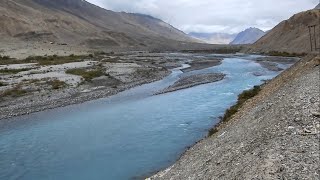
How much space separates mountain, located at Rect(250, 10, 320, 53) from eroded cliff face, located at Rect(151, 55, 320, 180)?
93839 millimetres

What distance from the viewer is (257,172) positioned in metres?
12.6

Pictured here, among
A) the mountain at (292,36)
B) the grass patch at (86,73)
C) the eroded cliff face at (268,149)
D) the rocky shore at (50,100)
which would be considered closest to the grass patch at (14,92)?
the rocky shore at (50,100)

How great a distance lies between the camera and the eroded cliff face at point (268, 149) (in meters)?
12.5

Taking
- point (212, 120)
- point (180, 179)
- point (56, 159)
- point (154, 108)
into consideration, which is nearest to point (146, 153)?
point (56, 159)

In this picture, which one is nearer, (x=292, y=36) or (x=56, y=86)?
(x=56, y=86)

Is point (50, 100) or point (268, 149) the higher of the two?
point (268, 149)

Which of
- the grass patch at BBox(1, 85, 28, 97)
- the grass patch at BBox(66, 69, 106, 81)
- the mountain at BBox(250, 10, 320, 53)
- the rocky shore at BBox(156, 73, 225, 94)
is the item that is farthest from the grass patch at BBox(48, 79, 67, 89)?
the mountain at BBox(250, 10, 320, 53)

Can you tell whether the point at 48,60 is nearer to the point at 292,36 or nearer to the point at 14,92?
the point at 14,92

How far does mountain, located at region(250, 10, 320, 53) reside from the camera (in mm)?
115375

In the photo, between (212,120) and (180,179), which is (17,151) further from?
(212,120)

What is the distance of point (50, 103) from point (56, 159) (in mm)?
19677

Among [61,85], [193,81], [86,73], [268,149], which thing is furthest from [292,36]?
[268,149]

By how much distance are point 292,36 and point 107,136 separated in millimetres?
113472

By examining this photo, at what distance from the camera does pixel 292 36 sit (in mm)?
129000
